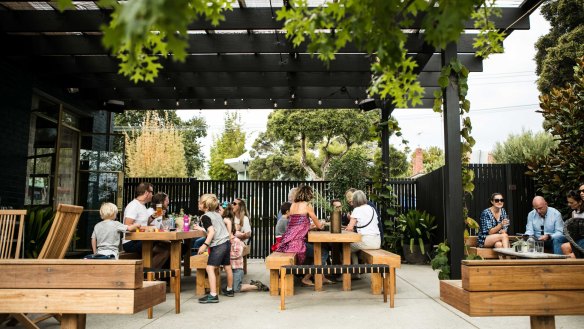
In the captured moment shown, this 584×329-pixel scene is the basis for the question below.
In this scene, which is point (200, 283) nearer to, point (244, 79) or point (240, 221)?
point (240, 221)

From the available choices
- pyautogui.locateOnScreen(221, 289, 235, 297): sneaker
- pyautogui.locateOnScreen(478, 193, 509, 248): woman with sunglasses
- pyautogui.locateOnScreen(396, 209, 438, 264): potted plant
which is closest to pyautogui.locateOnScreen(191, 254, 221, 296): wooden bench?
pyautogui.locateOnScreen(221, 289, 235, 297): sneaker

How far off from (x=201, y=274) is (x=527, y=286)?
190 inches

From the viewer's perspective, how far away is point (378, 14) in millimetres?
1730

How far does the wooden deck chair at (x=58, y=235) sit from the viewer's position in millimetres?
3635

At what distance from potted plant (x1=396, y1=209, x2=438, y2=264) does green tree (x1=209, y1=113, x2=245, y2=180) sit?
54.3ft

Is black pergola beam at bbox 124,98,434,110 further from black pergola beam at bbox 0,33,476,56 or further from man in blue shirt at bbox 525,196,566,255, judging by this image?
man in blue shirt at bbox 525,196,566,255

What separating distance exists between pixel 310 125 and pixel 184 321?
1749 centimetres

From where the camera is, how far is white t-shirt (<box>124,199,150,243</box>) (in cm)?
658

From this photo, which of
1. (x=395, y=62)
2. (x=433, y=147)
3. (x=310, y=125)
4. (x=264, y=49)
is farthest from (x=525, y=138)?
(x=433, y=147)

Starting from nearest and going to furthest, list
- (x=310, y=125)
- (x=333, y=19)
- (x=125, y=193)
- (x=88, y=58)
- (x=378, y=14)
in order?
(x=378, y=14) < (x=333, y=19) < (x=88, y=58) < (x=125, y=193) < (x=310, y=125)

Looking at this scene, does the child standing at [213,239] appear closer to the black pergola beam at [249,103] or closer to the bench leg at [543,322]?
the bench leg at [543,322]

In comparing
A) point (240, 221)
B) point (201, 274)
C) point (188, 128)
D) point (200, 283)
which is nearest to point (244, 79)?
point (240, 221)

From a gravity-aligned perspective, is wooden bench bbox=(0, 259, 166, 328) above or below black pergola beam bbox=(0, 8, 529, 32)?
below

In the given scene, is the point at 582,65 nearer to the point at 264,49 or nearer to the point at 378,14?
the point at 264,49
